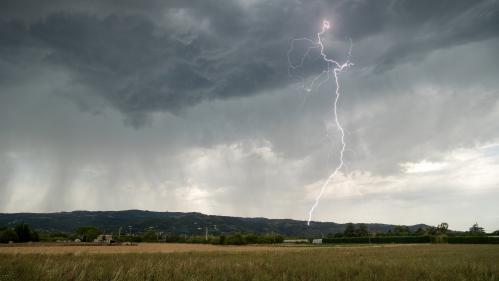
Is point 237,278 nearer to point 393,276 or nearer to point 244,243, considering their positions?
point 393,276

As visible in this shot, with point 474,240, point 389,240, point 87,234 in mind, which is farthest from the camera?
point 87,234

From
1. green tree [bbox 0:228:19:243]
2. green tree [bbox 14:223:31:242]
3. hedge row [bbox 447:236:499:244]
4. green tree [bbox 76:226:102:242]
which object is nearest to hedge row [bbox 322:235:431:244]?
hedge row [bbox 447:236:499:244]

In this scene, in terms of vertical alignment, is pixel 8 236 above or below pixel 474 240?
below

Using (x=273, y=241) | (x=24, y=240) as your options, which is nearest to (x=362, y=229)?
(x=273, y=241)

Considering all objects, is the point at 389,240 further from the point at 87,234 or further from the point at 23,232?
the point at 23,232

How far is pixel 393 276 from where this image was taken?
1541 centimetres

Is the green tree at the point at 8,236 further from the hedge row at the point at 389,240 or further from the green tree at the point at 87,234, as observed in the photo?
the hedge row at the point at 389,240

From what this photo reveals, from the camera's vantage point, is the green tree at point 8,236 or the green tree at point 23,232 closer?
the green tree at point 8,236

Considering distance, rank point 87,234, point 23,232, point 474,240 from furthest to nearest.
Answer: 1. point 87,234
2. point 23,232
3. point 474,240

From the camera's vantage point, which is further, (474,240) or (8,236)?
(8,236)

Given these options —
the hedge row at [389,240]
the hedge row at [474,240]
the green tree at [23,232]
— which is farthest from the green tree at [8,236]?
the hedge row at [474,240]

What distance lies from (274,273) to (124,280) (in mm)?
6019

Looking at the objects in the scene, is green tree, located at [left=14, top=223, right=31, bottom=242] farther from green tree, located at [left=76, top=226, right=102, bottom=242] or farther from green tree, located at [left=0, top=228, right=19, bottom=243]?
green tree, located at [left=76, top=226, right=102, bottom=242]

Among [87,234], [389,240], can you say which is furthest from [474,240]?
[87,234]
